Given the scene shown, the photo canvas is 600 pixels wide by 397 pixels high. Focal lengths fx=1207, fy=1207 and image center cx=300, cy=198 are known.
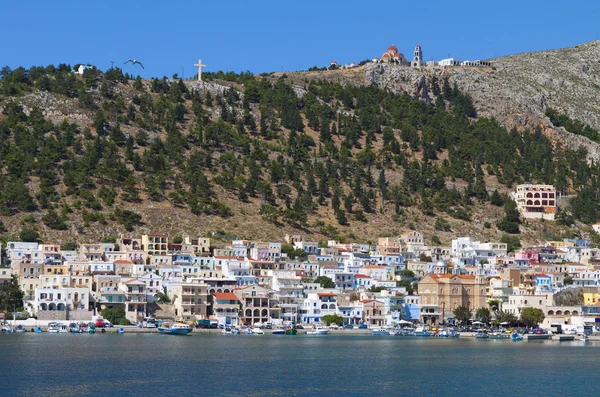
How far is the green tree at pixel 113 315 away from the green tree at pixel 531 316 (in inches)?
1803

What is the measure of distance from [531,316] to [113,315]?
4748 cm

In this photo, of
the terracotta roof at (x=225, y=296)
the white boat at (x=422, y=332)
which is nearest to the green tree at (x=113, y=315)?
Answer: the terracotta roof at (x=225, y=296)

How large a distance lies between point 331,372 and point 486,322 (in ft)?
187

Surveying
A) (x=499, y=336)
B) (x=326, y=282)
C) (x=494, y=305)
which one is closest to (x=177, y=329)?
(x=326, y=282)

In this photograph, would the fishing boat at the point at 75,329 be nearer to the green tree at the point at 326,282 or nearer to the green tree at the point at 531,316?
the green tree at the point at 326,282

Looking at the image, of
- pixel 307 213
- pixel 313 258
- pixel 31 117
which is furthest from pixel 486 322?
pixel 31 117

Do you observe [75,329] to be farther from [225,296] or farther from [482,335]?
[482,335]

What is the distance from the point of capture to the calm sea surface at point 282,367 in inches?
3027

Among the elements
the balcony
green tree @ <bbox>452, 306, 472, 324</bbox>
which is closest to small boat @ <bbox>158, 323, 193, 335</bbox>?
the balcony

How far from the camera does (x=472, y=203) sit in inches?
7426

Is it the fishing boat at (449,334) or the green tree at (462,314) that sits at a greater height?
the green tree at (462,314)

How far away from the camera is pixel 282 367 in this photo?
8912 centimetres

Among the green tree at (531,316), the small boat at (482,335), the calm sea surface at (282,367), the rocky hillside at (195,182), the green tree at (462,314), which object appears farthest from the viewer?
the rocky hillside at (195,182)

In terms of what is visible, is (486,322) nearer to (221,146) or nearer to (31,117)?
(221,146)
